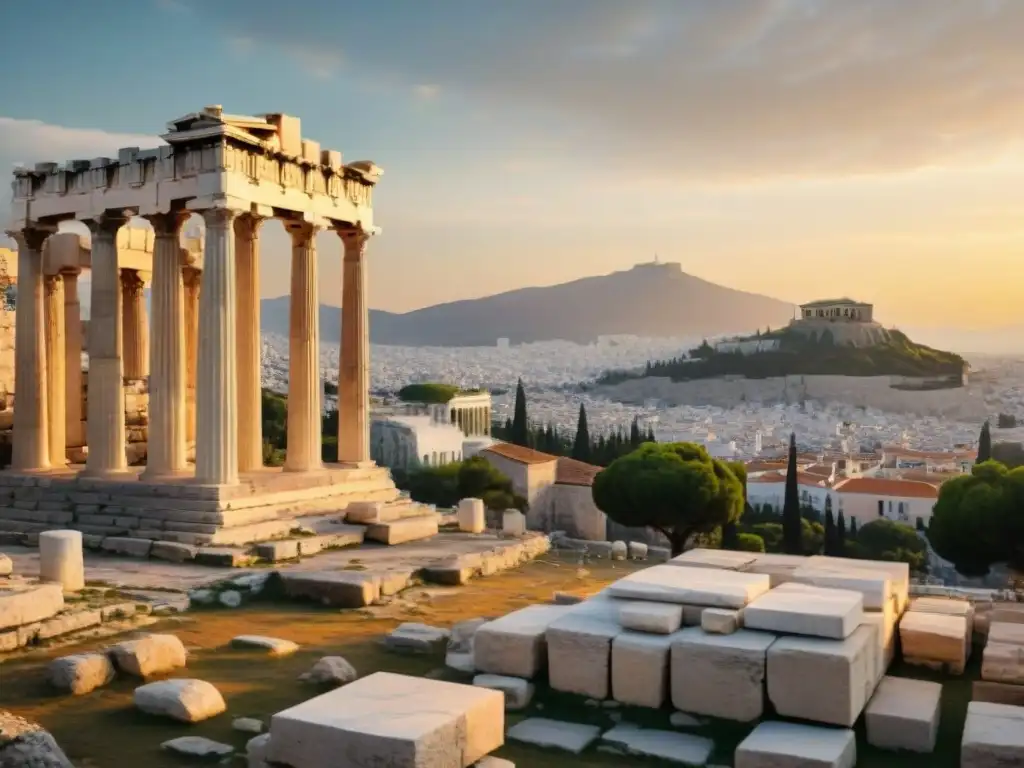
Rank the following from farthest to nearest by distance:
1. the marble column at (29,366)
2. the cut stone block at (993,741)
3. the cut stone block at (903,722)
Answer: the marble column at (29,366), the cut stone block at (903,722), the cut stone block at (993,741)

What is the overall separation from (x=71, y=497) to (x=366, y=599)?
26.5 feet

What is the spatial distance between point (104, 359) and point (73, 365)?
3.68m

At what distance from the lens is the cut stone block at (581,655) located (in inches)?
389

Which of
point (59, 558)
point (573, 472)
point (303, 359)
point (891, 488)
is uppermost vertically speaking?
point (303, 359)

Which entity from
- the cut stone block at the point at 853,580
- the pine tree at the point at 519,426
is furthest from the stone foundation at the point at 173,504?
the pine tree at the point at 519,426

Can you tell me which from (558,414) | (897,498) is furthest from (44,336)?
(558,414)

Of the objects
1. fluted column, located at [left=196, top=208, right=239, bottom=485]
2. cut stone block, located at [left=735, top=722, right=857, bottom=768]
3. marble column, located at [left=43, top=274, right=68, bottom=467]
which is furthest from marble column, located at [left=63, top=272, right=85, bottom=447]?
cut stone block, located at [left=735, top=722, right=857, bottom=768]

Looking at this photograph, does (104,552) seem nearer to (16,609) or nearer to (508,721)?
(16,609)

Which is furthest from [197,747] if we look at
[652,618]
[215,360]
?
[215,360]

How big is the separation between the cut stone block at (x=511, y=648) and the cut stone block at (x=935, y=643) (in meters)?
3.73

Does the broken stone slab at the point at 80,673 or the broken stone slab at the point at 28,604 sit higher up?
the broken stone slab at the point at 28,604

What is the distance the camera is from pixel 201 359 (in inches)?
719

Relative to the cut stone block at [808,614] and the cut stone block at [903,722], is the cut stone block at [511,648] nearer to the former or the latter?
the cut stone block at [808,614]

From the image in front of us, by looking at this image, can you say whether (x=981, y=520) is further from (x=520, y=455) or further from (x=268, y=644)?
(x=520, y=455)
